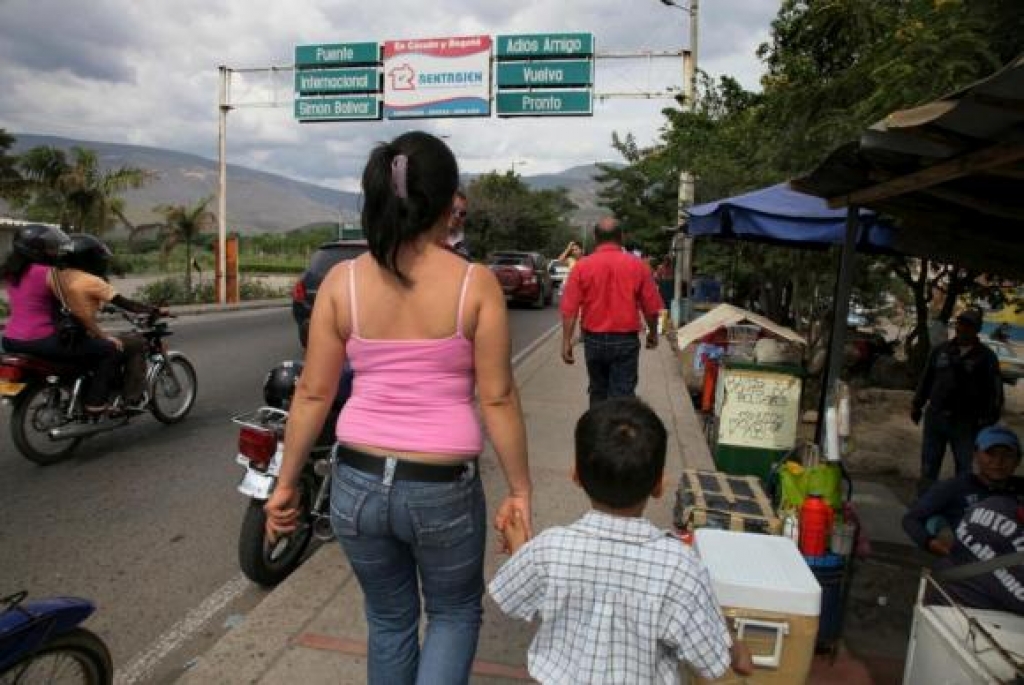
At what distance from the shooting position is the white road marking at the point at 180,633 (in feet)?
10.8

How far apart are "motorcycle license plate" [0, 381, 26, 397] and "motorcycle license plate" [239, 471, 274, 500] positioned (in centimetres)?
299

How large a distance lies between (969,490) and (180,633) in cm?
381

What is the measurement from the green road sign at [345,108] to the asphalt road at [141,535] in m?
13.8

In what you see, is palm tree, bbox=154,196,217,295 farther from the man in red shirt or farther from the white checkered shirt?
the white checkered shirt

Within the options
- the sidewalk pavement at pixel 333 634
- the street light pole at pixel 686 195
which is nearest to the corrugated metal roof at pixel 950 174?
the sidewalk pavement at pixel 333 634

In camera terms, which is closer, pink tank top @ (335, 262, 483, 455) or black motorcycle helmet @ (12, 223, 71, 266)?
pink tank top @ (335, 262, 483, 455)

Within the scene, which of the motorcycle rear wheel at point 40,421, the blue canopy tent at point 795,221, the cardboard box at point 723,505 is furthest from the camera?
the blue canopy tent at point 795,221

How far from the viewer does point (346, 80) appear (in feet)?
66.1

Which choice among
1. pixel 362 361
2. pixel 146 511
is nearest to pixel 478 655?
pixel 362 361

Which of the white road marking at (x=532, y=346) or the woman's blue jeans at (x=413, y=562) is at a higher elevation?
the woman's blue jeans at (x=413, y=562)

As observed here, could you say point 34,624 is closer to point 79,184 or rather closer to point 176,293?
point 176,293

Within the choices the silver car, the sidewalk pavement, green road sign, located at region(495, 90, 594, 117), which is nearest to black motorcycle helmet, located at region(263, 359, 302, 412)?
the sidewalk pavement

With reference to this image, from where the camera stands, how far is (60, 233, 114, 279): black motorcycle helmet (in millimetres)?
5941

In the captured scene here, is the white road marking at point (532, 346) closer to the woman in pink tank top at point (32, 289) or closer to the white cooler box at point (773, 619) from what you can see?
the woman in pink tank top at point (32, 289)
